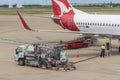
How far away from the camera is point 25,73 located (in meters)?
25.9

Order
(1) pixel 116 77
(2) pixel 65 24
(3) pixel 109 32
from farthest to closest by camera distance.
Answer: (2) pixel 65 24
(3) pixel 109 32
(1) pixel 116 77

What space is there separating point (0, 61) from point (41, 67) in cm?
545

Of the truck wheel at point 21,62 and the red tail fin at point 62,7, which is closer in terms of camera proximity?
the truck wheel at point 21,62

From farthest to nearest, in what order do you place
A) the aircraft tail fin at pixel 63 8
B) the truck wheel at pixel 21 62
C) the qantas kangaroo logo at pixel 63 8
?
the qantas kangaroo logo at pixel 63 8 → the aircraft tail fin at pixel 63 8 → the truck wheel at pixel 21 62

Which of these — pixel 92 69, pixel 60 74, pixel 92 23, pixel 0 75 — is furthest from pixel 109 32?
pixel 0 75

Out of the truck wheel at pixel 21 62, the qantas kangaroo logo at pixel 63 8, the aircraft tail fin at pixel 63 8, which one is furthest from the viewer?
Answer: the qantas kangaroo logo at pixel 63 8

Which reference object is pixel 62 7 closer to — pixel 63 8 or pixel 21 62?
pixel 63 8

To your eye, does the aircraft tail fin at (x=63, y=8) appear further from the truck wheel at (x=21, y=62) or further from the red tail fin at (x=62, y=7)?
the truck wheel at (x=21, y=62)

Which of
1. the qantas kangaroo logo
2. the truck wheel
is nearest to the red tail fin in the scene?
the qantas kangaroo logo

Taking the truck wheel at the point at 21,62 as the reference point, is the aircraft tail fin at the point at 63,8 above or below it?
above

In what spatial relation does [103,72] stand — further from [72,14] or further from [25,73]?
[72,14]

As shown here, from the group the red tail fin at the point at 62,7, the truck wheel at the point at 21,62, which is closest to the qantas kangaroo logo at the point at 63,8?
the red tail fin at the point at 62,7

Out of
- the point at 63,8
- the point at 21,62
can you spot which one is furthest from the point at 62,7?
the point at 21,62

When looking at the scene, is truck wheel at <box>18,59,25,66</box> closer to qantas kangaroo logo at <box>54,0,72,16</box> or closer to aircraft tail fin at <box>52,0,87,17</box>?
aircraft tail fin at <box>52,0,87,17</box>
